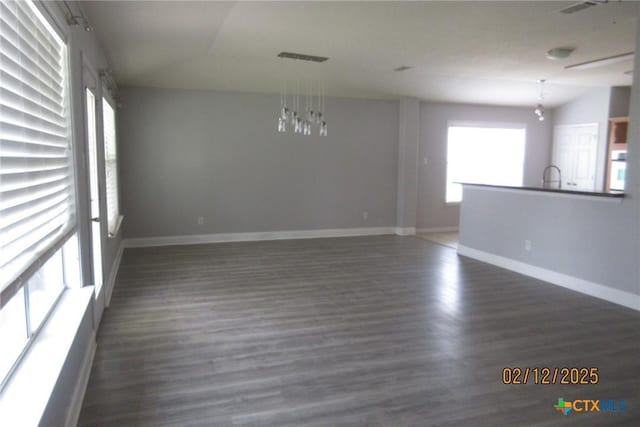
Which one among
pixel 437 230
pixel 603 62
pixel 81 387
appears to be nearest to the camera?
pixel 81 387

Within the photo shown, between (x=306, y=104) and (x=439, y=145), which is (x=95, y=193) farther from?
(x=439, y=145)

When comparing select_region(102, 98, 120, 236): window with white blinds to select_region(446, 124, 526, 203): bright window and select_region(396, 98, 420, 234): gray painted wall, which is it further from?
select_region(446, 124, 526, 203): bright window

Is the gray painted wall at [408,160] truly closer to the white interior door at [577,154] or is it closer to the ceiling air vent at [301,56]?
the ceiling air vent at [301,56]

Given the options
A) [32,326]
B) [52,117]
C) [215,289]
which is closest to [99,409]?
[32,326]

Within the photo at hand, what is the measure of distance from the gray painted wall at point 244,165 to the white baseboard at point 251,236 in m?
0.08

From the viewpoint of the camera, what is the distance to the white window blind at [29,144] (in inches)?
Result: 59.5

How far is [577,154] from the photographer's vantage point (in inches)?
329

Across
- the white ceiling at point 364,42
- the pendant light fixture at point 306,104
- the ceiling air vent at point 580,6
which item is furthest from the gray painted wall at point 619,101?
the pendant light fixture at point 306,104

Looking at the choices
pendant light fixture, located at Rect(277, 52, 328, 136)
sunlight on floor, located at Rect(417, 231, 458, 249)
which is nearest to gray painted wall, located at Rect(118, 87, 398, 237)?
pendant light fixture, located at Rect(277, 52, 328, 136)

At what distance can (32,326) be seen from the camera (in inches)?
81.0

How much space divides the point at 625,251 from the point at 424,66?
322cm

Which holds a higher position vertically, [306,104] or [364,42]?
[364,42]

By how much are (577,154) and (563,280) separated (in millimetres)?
4610
